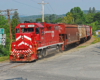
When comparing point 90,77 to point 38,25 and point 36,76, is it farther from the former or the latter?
point 38,25

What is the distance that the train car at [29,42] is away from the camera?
48.5 feet

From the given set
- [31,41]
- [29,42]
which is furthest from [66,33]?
[29,42]

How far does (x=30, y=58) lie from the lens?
14594 millimetres

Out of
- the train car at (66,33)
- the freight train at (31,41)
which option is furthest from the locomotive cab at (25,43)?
the train car at (66,33)

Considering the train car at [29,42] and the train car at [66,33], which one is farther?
the train car at [66,33]

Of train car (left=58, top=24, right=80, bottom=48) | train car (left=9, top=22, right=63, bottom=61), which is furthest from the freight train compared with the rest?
train car (left=58, top=24, right=80, bottom=48)

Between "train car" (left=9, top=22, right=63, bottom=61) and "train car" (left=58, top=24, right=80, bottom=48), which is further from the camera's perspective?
"train car" (left=58, top=24, right=80, bottom=48)

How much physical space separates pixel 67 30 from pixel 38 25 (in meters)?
9.64

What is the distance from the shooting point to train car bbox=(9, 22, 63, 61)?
14.8 metres

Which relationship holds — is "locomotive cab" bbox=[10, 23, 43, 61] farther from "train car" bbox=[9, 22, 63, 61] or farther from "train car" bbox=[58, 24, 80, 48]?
"train car" bbox=[58, 24, 80, 48]

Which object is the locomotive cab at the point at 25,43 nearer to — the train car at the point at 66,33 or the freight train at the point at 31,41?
the freight train at the point at 31,41

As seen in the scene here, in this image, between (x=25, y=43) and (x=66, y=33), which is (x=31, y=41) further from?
(x=66, y=33)

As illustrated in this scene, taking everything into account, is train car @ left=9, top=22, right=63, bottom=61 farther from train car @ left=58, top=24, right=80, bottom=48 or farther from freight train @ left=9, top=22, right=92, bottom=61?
train car @ left=58, top=24, right=80, bottom=48

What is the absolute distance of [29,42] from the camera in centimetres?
1489
